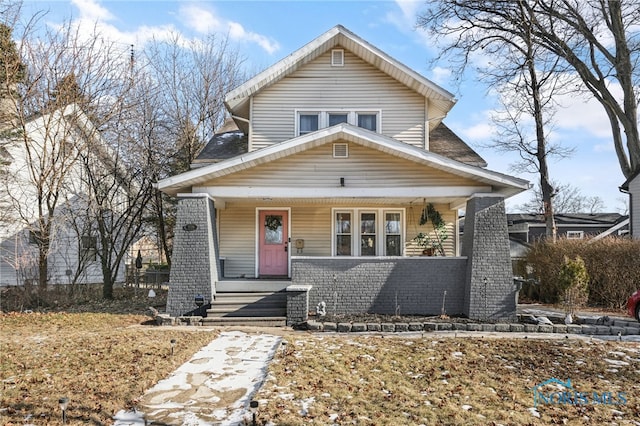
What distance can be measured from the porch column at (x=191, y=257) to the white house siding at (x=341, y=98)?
11.6 ft

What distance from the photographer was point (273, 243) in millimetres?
13117

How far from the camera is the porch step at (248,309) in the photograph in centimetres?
978

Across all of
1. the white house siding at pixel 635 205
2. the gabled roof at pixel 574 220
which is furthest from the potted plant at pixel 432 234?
the gabled roof at pixel 574 220

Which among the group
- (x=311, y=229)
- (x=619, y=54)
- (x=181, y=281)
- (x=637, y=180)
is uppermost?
(x=619, y=54)

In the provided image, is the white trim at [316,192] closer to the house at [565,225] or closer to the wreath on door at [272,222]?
the wreath on door at [272,222]

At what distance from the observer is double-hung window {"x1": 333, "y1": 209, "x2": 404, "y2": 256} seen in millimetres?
13062

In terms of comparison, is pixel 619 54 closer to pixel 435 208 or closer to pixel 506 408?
pixel 435 208

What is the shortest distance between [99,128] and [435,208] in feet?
34.7

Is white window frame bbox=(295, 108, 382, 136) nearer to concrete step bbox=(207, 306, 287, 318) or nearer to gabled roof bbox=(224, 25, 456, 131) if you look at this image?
gabled roof bbox=(224, 25, 456, 131)

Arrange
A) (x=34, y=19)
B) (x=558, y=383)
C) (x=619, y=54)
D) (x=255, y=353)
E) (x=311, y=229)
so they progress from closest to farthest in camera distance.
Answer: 1. (x=558, y=383)
2. (x=255, y=353)
3. (x=34, y=19)
4. (x=311, y=229)
5. (x=619, y=54)

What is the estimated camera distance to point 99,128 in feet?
44.2

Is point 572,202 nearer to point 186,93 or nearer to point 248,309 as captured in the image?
point 186,93

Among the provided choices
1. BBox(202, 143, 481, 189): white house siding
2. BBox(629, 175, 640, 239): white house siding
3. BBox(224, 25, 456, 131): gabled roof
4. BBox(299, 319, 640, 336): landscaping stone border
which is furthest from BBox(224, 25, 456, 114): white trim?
BBox(629, 175, 640, 239): white house siding

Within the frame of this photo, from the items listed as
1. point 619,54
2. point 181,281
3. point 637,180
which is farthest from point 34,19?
point 637,180
